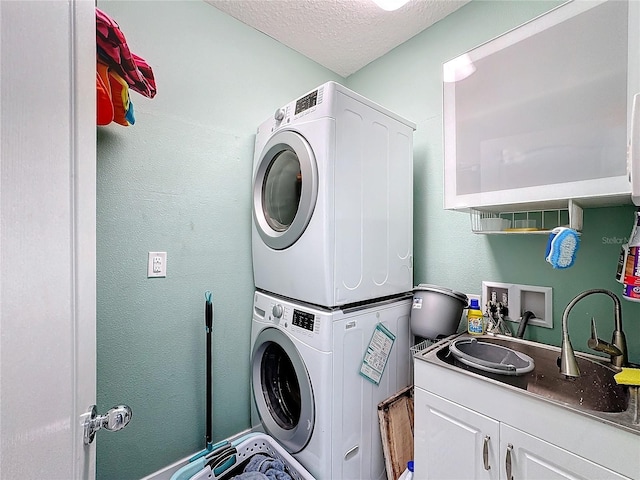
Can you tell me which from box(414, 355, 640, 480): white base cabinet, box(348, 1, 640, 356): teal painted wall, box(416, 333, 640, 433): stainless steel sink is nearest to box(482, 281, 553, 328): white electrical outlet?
box(348, 1, 640, 356): teal painted wall

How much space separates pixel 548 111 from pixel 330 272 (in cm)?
103

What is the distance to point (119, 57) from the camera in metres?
1.08

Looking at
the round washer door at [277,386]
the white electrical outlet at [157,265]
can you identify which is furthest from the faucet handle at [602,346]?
the white electrical outlet at [157,265]

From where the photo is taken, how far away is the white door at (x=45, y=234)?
0.34 m

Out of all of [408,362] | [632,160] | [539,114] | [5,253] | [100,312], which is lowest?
[408,362]

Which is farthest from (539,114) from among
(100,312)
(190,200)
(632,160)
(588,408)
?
(100,312)

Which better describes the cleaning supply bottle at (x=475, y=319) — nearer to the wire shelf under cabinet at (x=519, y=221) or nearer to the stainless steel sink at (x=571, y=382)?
the stainless steel sink at (x=571, y=382)

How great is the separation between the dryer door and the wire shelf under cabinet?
84cm

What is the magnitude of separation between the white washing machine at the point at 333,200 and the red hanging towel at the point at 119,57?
0.61m

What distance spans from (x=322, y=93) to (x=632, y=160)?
Answer: 1065mm

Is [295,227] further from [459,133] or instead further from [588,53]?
[588,53]

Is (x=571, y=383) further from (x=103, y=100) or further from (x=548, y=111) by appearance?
(x=103, y=100)

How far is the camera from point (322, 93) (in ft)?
4.23

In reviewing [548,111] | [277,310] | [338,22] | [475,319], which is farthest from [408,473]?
[338,22]
